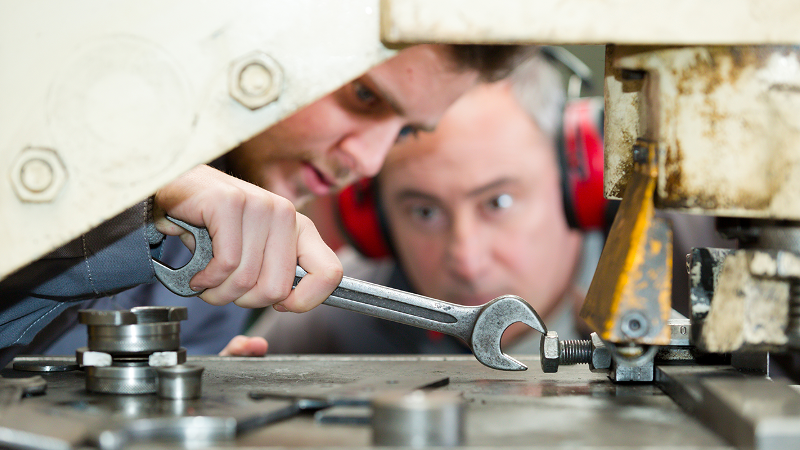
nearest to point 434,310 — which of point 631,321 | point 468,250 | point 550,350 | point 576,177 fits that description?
point 550,350

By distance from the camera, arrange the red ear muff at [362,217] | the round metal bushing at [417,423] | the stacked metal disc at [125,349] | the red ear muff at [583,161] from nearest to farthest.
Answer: the round metal bushing at [417,423], the stacked metal disc at [125,349], the red ear muff at [583,161], the red ear muff at [362,217]

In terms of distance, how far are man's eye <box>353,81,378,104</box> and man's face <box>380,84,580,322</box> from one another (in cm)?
84

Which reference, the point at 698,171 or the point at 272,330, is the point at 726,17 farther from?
the point at 272,330

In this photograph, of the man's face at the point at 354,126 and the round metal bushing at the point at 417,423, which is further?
the man's face at the point at 354,126

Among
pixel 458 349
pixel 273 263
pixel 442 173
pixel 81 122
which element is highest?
pixel 442 173

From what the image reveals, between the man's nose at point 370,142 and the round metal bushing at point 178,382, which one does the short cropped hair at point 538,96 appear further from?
the round metal bushing at point 178,382

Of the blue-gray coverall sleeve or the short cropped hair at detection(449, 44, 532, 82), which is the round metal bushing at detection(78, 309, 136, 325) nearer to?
the blue-gray coverall sleeve

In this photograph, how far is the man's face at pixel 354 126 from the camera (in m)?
1.36

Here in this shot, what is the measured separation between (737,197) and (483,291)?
179 centimetres

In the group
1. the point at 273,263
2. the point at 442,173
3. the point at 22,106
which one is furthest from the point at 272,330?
the point at 22,106

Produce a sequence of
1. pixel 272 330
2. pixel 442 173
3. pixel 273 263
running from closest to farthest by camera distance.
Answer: pixel 273 263
pixel 442 173
pixel 272 330

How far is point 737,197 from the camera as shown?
0.59 metres

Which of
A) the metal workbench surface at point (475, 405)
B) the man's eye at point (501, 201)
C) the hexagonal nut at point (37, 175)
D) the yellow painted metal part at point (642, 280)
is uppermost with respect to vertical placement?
the man's eye at point (501, 201)

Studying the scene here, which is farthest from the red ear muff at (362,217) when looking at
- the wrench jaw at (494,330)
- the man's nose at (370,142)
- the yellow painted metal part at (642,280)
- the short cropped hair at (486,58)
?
the yellow painted metal part at (642,280)
